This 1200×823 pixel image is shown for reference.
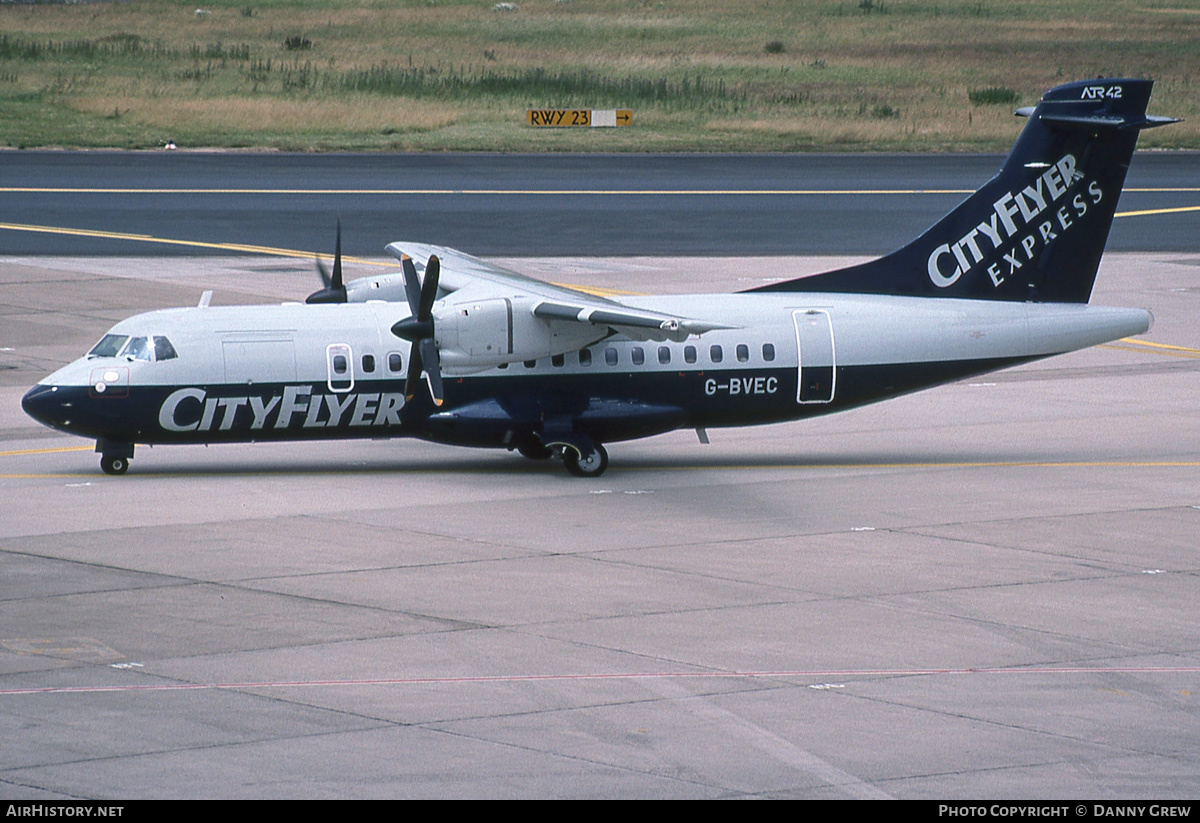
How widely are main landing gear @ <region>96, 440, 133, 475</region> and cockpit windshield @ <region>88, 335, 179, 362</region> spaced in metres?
1.52

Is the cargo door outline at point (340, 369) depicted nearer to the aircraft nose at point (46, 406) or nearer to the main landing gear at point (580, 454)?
the main landing gear at point (580, 454)

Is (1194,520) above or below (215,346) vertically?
below

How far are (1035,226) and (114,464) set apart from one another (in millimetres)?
17382

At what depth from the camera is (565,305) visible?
27.4 meters

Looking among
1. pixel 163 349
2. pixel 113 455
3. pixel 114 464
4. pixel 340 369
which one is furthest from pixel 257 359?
pixel 114 464

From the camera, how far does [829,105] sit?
288 feet

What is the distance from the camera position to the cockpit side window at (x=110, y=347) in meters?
28.8

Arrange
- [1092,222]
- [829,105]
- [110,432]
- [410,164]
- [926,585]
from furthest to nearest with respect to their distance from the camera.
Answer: [829,105], [410,164], [1092,222], [110,432], [926,585]

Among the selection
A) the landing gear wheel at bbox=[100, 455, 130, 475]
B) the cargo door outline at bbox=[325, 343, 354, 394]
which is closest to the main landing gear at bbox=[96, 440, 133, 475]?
the landing gear wheel at bbox=[100, 455, 130, 475]

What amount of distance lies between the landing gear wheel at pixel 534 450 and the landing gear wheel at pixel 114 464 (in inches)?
269

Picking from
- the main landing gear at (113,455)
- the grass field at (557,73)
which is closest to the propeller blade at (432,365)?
the main landing gear at (113,455)
